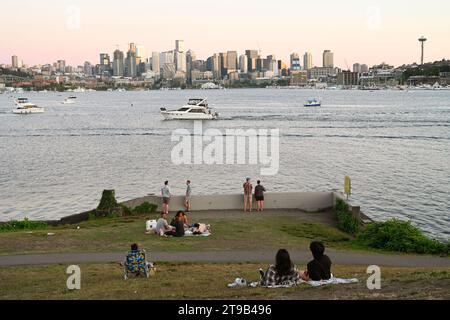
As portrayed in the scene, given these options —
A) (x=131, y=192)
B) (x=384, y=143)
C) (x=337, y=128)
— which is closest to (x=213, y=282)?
(x=131, y=192)

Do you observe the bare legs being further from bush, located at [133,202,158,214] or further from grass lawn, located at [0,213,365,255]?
bush, located at [133,202,158,214]

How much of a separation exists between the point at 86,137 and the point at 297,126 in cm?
2923

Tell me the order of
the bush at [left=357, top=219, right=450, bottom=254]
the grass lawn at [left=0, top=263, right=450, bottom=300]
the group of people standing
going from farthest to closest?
the group of people standing
the bush at [left=357, top=219, right=450, bottom=254]
the grass lawn at [left=0, top=263, right=450, bottom=300]

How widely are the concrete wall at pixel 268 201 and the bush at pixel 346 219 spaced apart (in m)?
0.98

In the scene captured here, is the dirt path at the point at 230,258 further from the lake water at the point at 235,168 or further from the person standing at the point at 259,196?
the lake water at the point at 235,168

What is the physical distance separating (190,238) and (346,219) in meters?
5.67

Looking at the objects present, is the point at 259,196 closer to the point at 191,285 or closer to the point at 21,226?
the point at 21,226

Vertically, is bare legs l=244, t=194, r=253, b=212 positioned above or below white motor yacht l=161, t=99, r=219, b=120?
above

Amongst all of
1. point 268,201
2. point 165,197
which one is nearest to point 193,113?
point 268,201

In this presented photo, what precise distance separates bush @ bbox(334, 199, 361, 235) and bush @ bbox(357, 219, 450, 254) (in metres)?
1.02

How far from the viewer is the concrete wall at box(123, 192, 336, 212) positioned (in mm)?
22984

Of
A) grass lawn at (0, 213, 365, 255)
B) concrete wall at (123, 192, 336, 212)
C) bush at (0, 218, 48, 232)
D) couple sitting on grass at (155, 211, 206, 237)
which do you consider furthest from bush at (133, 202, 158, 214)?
couple sitting on grass at (155, 211, 206, 237)

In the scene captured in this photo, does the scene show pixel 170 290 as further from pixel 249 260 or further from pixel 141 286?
pixel 249 260

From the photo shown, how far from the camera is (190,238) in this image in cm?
1802
